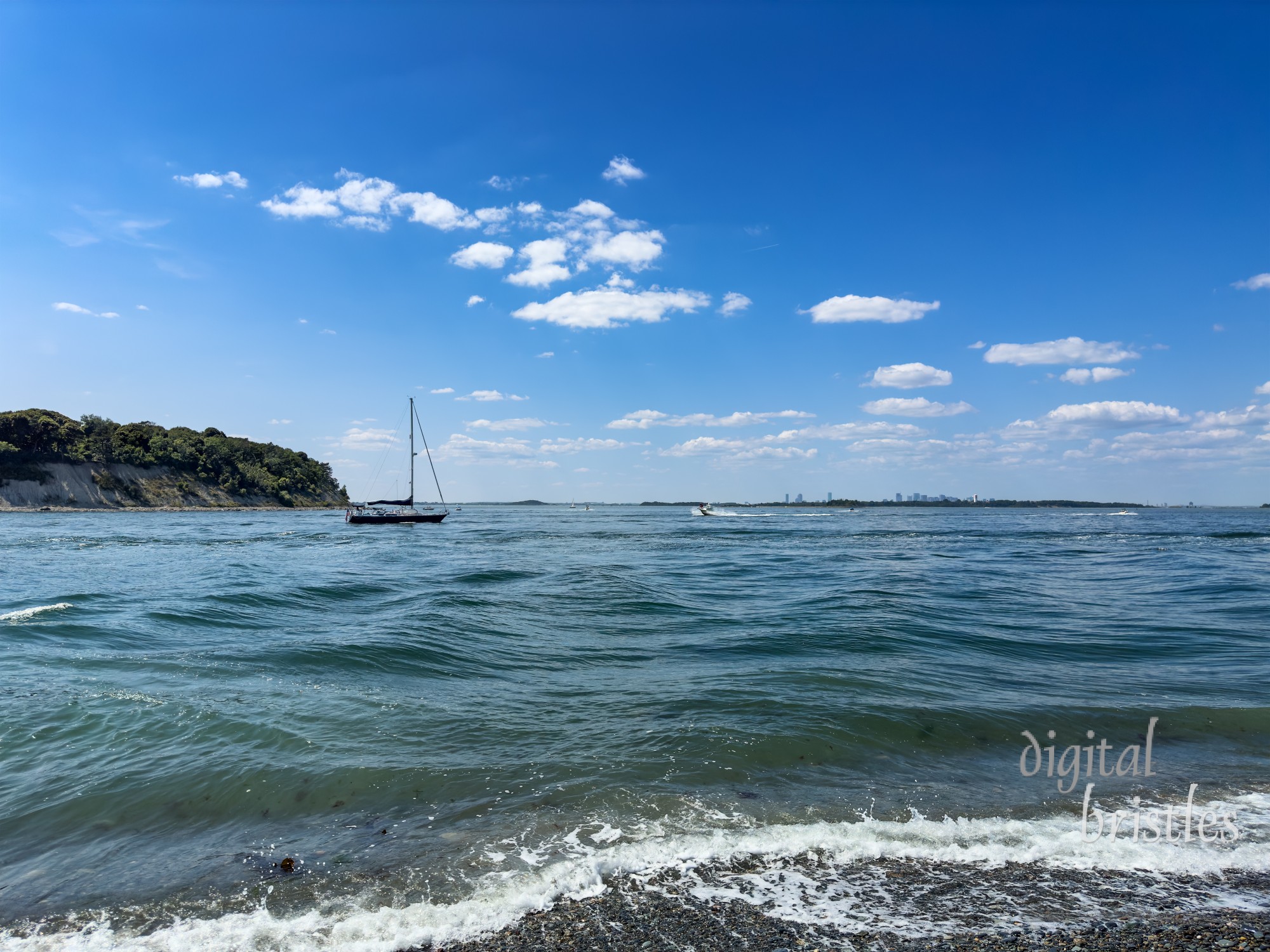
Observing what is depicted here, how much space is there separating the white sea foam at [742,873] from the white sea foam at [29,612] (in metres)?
15.9

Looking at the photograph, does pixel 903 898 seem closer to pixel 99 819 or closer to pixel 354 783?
pixel 354 783

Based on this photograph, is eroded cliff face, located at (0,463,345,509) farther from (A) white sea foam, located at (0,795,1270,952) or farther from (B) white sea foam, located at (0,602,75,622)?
(A) white sea foam, located at (0,795,1270,952)

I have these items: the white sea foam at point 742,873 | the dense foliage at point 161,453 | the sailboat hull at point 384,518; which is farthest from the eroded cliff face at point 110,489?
the white sea foam at point 742,873

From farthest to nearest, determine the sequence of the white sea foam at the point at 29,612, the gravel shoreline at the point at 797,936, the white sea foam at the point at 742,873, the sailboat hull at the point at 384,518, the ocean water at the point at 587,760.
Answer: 1. the sailboat hull at the point at 384,518
2. the white sea foam at the point at 29,612
3. the ocean water at the point at 587,760
4. the white sea foam at the point at 742,873
5. the gravel shoreline at the point at 797,936

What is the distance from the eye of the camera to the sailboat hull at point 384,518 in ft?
257

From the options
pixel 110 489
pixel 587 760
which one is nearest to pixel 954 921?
pixel 587 760

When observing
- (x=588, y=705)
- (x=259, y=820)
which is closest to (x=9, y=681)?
(x=259, y=820)

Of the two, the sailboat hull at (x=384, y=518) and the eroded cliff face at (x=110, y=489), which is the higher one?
the eroded cliff face at (x=110, y=489)

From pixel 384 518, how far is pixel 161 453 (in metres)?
82.6

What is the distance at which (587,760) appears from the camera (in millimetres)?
7289

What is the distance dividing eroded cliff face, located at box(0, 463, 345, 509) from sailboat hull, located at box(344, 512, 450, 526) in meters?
72.0

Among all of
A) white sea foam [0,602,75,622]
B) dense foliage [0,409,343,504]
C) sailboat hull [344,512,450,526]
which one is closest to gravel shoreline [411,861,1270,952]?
white sea foam [0,602,75,622]

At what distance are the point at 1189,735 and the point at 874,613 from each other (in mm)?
9453

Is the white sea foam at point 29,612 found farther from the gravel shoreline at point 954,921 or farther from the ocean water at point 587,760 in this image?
the gravel shoreline at point 954,921
